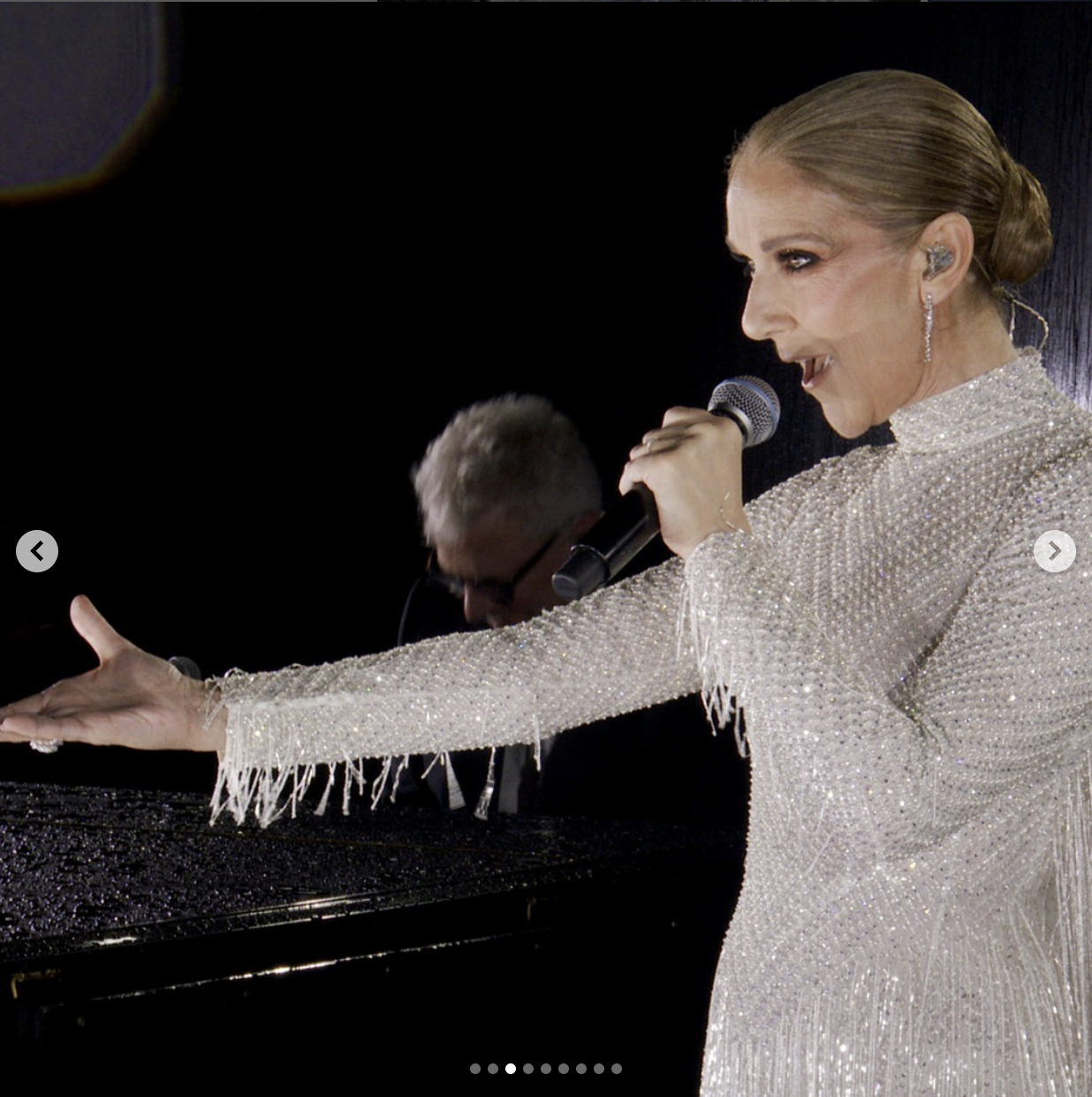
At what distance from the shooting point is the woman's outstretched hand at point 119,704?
935 millimetres

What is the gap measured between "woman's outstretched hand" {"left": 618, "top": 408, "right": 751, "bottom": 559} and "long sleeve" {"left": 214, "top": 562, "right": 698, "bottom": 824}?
0.67 ft

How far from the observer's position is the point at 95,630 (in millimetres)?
991

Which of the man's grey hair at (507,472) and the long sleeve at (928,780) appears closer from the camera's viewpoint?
the long sleeve at (928,780)

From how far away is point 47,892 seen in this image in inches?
47.9

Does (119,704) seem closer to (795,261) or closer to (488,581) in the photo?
(795,261)

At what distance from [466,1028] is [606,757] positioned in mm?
781

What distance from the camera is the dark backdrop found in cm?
188

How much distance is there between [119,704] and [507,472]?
1141 mm

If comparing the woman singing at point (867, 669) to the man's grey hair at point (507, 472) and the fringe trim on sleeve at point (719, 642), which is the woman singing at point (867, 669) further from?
the man's grey hair at point (507, 472)

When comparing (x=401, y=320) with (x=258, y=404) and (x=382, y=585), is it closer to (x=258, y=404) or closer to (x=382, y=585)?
(x=258, y=404)

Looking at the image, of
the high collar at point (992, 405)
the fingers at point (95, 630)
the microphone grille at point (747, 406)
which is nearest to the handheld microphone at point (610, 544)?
the microphone grille at point (747, 406)

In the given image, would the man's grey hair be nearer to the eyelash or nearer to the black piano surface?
the black piano surface

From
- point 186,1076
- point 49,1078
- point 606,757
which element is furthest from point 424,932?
point 606,757

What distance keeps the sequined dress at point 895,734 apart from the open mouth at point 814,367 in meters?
0.08
